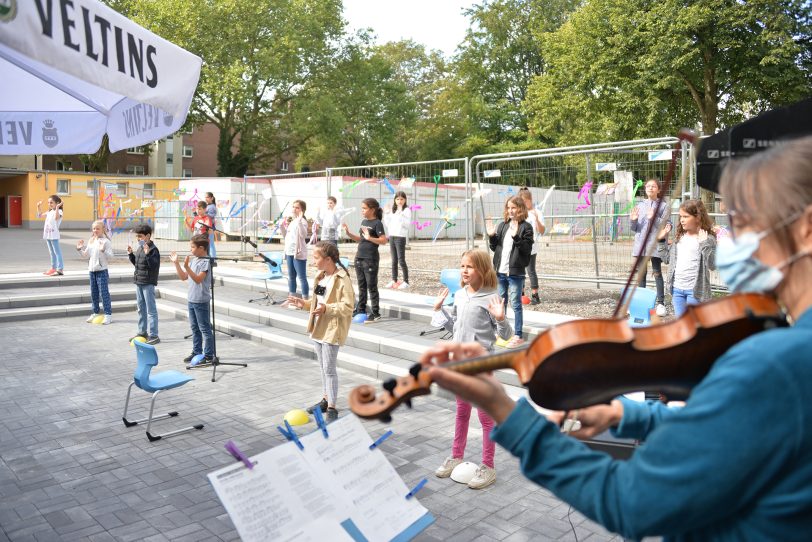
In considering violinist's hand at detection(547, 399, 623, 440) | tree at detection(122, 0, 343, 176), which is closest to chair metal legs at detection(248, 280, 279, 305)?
violinist's hand at detection(547, 399, 623, 440)

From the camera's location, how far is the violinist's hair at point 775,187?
1.13 metres

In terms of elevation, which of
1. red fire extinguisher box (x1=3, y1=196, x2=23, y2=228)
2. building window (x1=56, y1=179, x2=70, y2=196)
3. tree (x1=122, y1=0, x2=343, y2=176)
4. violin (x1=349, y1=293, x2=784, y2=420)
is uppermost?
tree (x1=122, y1=0, x2=343, y2=176)

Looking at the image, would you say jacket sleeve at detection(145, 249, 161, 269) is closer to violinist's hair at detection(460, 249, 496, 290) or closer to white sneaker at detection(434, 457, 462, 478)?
violinist's hair at detection(460, 249, 496, 290)

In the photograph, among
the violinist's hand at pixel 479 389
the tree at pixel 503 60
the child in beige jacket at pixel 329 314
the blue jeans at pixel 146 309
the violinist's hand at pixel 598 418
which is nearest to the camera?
the violinist's hand at pixel 479 389

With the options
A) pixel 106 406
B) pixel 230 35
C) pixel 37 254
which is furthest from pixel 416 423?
pixel 230 35

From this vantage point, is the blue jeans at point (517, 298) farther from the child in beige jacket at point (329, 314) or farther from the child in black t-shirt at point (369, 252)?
the child in beige jacket at point (329, 314)

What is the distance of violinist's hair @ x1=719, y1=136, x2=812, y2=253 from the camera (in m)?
1.13

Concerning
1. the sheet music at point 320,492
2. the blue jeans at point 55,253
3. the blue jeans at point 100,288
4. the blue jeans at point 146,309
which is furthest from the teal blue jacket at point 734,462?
the blue jeans at point 55,253

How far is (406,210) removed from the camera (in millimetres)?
12234

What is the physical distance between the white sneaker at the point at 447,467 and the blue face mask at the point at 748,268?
4186 mm

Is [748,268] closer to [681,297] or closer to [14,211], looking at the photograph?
[681,297]

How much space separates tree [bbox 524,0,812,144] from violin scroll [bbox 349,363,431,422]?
74.6ft

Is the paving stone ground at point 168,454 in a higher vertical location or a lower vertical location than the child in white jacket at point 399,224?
lower

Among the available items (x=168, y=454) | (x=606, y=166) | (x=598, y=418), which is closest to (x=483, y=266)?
(x=168, y=454)
